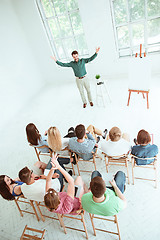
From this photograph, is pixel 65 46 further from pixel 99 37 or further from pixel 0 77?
pixel 0 77

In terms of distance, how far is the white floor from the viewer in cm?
252

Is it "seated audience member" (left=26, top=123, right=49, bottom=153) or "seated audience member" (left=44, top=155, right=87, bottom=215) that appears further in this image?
"seated audience member" (left=26, top=123, right=49, bottom=153)

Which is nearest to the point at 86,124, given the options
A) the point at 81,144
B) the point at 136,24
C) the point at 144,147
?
the point at 81,144

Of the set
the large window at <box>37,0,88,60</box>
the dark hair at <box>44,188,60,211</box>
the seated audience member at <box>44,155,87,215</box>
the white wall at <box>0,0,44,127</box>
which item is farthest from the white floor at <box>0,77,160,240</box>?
the large window at <box>37,0,88,60</box>

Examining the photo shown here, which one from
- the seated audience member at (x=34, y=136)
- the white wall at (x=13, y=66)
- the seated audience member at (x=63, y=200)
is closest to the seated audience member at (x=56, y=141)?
the seated audience member at (x=34, y=136)

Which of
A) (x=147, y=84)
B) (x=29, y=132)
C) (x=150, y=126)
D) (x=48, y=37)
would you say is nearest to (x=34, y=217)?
(x=29, y=132)

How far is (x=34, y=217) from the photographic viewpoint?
9.34ft

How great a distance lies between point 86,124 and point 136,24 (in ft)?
10.4

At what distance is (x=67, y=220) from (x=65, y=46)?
5.35 meters

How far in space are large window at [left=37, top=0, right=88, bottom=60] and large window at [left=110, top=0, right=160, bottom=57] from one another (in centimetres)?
116

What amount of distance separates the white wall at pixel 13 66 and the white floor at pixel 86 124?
34cm

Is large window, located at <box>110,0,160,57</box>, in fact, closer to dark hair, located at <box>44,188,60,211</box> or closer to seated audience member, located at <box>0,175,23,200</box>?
seated audience member, located at <box>0,175,23,200</box>

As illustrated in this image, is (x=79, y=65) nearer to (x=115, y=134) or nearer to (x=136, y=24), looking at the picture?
(x=136, y=24)

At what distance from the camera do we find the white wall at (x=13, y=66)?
17.9ft
